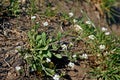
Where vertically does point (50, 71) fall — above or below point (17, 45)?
below

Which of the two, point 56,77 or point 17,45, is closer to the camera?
point 56,77

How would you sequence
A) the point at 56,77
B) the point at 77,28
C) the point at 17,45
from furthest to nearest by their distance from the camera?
the point at 77,28 → the point at 17,45 → the point at 56,77

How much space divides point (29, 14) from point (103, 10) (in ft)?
4.80

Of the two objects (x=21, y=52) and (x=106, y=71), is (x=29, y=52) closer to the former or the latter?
(x=21, y=52)

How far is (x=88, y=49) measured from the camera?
12.0ft

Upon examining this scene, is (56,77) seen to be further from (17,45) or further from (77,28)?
(77,28)

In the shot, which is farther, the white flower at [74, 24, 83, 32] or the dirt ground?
the white flower at [74, 24, 83, 32]

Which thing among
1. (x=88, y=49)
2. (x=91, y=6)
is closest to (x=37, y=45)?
(x=88, y=49)

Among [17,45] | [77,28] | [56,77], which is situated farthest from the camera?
[77,28]

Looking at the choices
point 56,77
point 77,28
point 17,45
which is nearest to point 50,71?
point 56,77

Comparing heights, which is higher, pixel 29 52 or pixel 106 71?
pixel 29 52

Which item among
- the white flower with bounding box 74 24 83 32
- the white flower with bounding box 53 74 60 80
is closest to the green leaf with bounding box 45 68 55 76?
the white flower with bounding box 53 74 60 80

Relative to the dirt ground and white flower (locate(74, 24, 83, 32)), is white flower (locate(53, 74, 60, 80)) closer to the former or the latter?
the dirt ground

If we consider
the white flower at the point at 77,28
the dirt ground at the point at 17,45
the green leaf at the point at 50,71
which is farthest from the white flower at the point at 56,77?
the white flower at the point at 77,28
